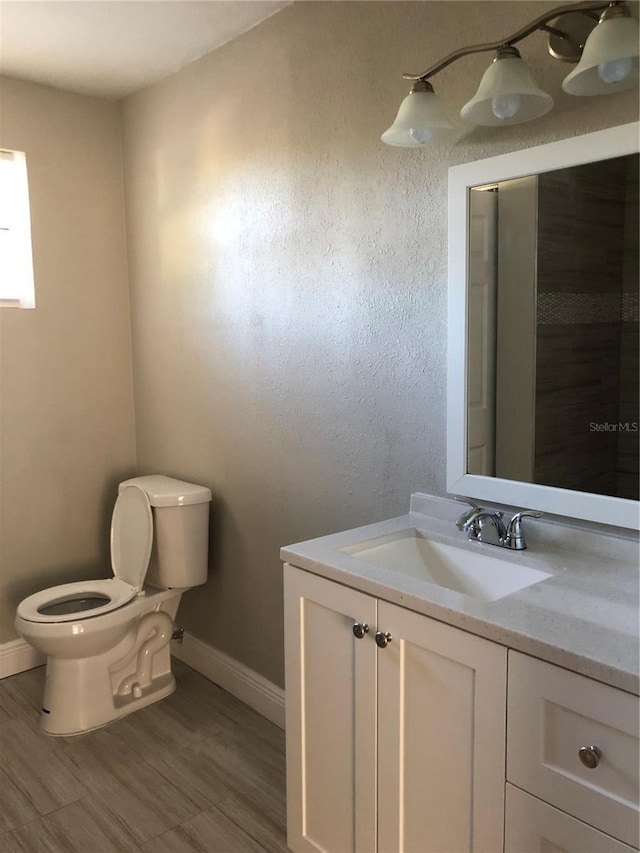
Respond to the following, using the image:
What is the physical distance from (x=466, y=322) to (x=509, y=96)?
542mm

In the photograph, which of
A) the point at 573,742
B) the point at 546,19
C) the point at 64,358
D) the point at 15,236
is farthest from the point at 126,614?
the point at 546,19

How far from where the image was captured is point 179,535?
278 centimetres

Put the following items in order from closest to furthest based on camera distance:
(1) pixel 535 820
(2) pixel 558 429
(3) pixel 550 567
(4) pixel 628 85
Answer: (1) pixel 535 820 < (4) pixel 628 85 < (3) pixel 550 567 < (2) pixel 558 429

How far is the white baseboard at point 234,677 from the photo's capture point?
104 inches

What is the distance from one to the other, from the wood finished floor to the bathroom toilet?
3.7 inches

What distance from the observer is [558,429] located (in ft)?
5.69

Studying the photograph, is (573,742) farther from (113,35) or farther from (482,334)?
(113,35)

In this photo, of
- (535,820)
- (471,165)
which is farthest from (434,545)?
(471,165)

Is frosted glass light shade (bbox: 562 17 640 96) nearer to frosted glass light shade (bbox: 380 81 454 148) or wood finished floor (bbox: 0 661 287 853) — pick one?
Result: frosted glass light shade (bbox: 380 81 454 148)

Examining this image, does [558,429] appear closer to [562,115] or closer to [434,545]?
[434,545]

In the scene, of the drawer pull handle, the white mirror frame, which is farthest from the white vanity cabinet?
the white mirror frame

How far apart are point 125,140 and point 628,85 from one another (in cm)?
229

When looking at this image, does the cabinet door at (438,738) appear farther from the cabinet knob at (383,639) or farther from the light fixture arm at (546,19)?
the light fixture arm at (546,19)

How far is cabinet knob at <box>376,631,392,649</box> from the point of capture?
1.54m
